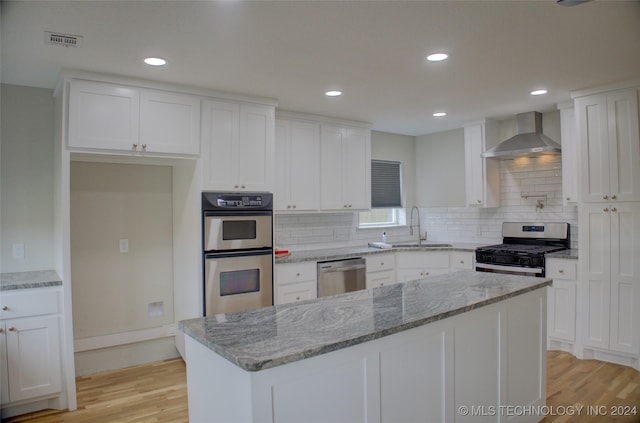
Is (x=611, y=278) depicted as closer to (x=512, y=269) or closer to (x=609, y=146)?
(x=512, y=269)

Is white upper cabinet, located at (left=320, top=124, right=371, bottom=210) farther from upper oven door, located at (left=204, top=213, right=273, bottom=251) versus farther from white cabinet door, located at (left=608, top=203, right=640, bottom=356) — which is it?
white cabinet door, located at (left=608, top=203, right=640, bottom=356)

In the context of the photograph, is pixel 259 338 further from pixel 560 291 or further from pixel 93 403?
pixel 560 291

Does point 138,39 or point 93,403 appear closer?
point 138,39

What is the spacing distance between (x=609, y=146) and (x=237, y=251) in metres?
3.45

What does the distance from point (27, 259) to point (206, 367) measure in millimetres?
2610

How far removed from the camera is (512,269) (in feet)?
14.1

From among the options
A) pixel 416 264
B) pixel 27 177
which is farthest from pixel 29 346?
pixel 416 264

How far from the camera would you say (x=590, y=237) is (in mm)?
3852

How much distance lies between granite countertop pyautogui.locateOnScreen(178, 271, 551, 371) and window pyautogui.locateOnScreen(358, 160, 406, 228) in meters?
3.12

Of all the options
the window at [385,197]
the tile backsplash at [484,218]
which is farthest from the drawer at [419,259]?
the window at [385,197]

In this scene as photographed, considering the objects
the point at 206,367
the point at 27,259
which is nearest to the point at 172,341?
the point at 27,259

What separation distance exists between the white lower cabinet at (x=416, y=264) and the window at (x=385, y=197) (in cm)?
80

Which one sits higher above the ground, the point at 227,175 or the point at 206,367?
the point at 227,175

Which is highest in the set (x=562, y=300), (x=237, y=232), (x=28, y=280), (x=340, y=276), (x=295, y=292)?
(x=237, y=232)
